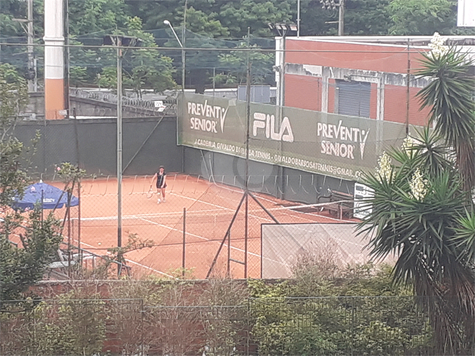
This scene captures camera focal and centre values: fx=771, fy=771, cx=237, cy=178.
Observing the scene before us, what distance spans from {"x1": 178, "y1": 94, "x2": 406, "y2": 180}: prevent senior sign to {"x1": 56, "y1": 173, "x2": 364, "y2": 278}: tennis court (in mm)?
1069

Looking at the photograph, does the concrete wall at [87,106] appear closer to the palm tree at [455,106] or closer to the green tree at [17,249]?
the green tree at [17,249]

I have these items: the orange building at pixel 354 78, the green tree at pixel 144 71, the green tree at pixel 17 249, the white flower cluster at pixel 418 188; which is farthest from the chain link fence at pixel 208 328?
the green tree at pixel 144 71

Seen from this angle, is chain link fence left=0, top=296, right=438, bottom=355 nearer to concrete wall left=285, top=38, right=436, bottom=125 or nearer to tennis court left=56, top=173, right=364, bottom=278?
tennis court left=56, top=173, right=364, bottom=278

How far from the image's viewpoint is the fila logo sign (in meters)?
18.7

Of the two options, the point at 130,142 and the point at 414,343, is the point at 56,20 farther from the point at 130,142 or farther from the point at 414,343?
the point at 414,343

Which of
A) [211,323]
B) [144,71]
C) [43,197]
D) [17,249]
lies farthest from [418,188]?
[144,71]

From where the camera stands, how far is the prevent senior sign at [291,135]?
647 inches

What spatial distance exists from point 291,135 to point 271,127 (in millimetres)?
719

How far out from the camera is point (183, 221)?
10.3 metres

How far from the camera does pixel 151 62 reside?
89.7 ft

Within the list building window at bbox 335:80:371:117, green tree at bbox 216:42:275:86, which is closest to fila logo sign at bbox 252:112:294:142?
building window at bbox 335:80:371:117

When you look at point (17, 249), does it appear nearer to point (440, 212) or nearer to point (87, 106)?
point (440, 212)

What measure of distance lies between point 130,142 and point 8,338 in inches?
584

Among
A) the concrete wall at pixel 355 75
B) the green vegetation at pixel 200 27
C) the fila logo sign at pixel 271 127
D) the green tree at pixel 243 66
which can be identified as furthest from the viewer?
the green tree at pixel 243 66
